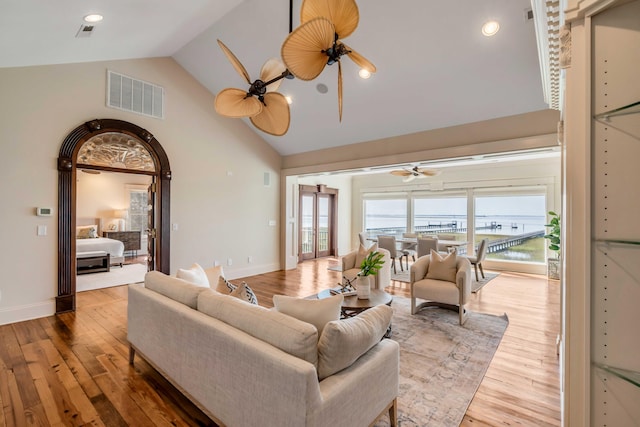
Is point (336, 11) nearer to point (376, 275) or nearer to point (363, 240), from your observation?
point (376, 275)

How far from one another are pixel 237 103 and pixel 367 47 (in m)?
2.08

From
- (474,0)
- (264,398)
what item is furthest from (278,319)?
(474,0)

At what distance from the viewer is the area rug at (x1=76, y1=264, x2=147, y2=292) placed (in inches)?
213

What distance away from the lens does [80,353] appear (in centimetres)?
287

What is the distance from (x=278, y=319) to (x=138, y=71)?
17.0ft

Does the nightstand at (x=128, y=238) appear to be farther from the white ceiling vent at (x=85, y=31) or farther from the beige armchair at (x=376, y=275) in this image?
the beige armchair at (x=376, y=275)

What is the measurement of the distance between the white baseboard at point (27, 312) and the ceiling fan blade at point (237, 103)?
12.1 ft

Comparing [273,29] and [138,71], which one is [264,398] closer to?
[273,29]

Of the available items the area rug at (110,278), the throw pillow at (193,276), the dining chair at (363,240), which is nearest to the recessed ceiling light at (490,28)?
the throw pillow at (193,276)

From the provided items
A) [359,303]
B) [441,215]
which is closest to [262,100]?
[359,303]

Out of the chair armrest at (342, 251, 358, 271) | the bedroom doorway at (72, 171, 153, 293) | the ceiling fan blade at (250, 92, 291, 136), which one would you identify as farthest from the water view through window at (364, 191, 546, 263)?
the bedroom doorway at (72, 171, 153, 293)

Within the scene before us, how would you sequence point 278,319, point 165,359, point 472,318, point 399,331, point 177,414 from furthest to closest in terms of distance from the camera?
1. point 472,318
2. point 399,331
3. point 165,359
4. point 177,414
5. point 278,319

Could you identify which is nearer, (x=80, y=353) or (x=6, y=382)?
(x=6, y=382)

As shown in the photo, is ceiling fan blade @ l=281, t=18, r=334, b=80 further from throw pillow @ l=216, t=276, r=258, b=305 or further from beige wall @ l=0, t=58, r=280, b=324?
beige wall @ l=0, t=58, r=280, b=324
